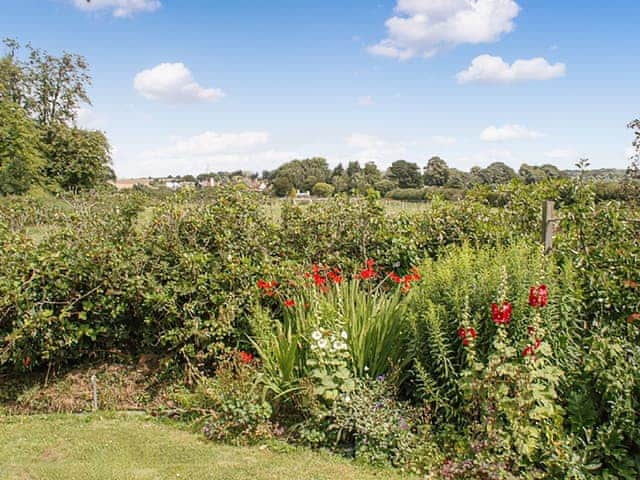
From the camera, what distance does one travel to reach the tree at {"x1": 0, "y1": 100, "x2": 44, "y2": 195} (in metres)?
26.2

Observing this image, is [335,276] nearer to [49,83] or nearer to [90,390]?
[90,390]

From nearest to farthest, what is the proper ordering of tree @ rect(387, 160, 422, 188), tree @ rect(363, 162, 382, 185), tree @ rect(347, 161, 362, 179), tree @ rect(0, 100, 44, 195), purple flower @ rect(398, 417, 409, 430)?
purple flower @ rect(398, 417, 409, 430) < tree @ rect(347, 161, 362, 179) < tree @ rect(363, 162, 382, 185) < tree @ rect(387, 160, 422, 188) < tree @ rect(0, 100, 44, 195)

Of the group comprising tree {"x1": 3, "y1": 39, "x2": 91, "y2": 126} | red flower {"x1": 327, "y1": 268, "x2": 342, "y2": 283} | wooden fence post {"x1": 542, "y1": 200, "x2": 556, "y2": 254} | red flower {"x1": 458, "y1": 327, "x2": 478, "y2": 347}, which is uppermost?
tree {"x1": 3, "y1": 39, "x2": 91, "y2": 126}

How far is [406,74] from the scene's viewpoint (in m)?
8.82

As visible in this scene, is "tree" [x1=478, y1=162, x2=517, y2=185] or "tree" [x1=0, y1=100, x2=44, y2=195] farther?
"tree" [x1=0, y1=100, x2=44, y2=195]

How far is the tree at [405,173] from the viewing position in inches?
535

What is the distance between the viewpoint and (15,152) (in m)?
27.4

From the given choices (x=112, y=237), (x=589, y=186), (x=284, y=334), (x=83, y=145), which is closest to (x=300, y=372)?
(x=284, y=334)

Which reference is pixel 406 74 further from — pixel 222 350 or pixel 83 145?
pixel 83 145

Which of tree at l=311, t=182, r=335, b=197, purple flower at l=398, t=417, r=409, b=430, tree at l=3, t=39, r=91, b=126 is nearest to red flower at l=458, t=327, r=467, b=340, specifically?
purple flower at l=398, t=417, r=409, b=430

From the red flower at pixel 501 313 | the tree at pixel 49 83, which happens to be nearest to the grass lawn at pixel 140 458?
the red flower at pixel 501 313

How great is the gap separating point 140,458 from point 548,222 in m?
3.92

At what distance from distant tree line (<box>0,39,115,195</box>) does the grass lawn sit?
96.0 feet

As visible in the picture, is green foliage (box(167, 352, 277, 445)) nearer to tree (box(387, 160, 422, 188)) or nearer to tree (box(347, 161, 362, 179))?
tree (box(347, 161, 362, 179))
